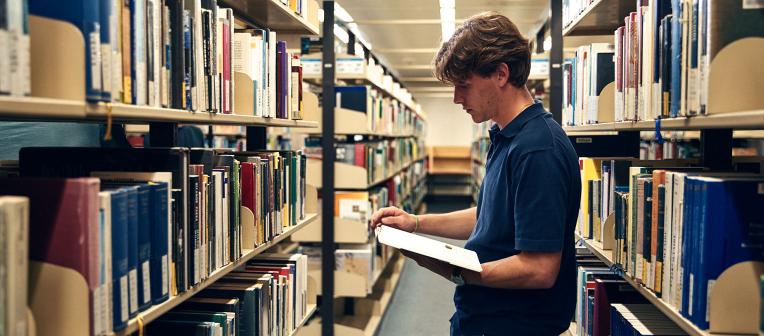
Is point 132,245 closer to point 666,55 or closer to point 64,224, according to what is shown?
point 64,224

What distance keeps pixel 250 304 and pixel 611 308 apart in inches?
44.1

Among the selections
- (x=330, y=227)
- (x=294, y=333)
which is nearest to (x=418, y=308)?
(x=330, y=227)

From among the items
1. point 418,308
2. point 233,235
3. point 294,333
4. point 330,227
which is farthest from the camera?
point 418,308

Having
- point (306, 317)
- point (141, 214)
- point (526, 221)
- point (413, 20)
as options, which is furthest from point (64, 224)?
point (413, 20)

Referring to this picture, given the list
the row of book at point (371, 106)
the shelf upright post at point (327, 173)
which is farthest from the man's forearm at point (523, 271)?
the row of book at point (371, 106)

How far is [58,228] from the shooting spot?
3.67 feet

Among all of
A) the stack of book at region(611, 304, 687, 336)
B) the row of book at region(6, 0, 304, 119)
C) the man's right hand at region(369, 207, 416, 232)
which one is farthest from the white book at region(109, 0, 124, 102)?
the stack of book at region(611, 304, 687, 336)

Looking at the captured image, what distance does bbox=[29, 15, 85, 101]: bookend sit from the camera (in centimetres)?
108

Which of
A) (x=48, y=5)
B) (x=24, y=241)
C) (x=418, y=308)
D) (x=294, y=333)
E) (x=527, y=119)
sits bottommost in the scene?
(x=418, y=308)

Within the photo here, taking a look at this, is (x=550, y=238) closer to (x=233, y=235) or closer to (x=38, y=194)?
(x=233, y=235)

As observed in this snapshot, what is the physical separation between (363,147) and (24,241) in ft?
11.0

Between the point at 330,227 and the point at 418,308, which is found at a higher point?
the point at 330,227

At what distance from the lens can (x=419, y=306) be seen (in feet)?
17.9

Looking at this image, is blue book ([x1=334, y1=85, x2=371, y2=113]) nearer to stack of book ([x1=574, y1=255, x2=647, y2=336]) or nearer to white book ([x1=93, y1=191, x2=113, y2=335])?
stack of book ([x1=574, y1=255, x2=647, y2=336])
